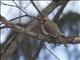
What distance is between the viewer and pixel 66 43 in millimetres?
1063

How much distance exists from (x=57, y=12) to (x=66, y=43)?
26 centimetres

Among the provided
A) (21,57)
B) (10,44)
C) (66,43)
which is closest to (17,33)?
(10,44)

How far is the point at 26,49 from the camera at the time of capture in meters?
1.52

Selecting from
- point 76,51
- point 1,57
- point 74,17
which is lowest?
point 1,57

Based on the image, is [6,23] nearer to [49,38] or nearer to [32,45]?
[49,38]

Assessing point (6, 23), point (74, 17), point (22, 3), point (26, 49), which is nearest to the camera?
point (6, 23)

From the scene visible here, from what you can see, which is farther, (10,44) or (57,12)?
(57,12)

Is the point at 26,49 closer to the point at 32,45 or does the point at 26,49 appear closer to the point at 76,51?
the point at 32,45

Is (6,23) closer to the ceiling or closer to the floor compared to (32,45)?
closer to the floor

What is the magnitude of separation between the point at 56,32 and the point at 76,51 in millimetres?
1063

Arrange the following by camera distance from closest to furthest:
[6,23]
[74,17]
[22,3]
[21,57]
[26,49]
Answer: [6,23], [22,3], [26,49], [21,57], [74,17]

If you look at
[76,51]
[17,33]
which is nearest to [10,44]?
[17,33]

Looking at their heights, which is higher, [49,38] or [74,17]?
[74,17]

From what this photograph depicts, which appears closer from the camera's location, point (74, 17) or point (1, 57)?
point (1, 57)
